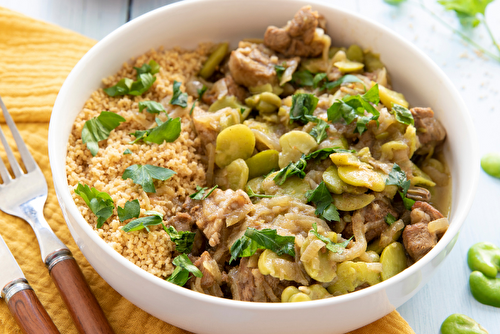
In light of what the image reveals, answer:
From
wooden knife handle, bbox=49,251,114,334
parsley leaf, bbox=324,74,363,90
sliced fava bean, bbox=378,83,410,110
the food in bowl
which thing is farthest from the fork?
sliced fava bean, bbox=378,83,410,110

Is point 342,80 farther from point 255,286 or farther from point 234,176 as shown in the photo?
point 255,286

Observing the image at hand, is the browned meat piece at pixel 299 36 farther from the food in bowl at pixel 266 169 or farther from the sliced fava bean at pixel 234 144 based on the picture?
the sliced fava bean at pixel 234 144

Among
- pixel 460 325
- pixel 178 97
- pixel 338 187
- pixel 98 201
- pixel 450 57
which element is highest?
pixel 450 57

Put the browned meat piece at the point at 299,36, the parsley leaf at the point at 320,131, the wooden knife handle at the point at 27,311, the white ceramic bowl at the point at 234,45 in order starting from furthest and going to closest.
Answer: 1. the browned meat piece at the point at 299,36
2. the parsley leaf at the point at 320,131
3. the wooden knife handle at the point at 27,311
4. the white ceramic bowl at the point at 234,45

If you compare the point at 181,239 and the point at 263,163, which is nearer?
the point at 181,239

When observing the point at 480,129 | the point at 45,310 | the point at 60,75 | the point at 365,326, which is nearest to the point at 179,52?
the point at 60,75

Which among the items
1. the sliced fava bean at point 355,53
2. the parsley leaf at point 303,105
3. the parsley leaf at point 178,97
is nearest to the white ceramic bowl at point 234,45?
the sliced fava bean at point 355,53

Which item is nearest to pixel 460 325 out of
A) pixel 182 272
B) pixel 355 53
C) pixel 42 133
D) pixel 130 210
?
pixel 182 272
